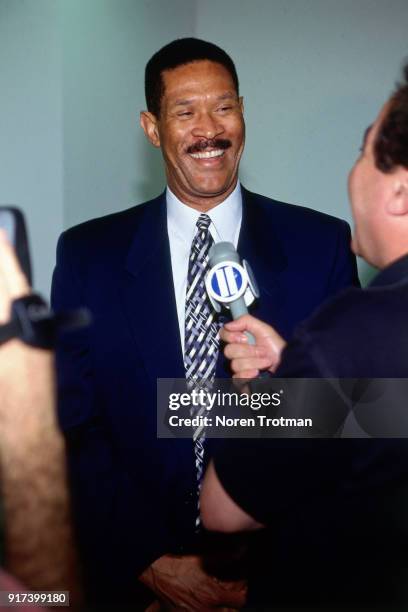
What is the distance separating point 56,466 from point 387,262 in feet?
1.72

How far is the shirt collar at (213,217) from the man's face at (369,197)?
22.9 inches

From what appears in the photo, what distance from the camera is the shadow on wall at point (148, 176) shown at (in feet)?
6.67

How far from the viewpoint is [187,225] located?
5.31ft

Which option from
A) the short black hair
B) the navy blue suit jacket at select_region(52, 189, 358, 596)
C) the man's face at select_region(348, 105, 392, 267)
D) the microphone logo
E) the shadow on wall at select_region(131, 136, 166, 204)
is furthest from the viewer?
the shadow on wall at select_region(131, 136, 166, 204)

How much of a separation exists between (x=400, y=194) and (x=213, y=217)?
0.70 meters

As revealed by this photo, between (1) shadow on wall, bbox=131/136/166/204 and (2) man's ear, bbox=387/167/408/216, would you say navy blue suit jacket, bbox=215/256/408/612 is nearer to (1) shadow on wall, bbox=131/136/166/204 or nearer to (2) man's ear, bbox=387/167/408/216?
(2) man's ear, bbox=387/167/408/216

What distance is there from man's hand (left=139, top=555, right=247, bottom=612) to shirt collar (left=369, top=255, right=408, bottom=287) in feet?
2.65

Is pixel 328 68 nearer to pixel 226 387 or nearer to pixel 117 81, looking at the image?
pixel 117 81

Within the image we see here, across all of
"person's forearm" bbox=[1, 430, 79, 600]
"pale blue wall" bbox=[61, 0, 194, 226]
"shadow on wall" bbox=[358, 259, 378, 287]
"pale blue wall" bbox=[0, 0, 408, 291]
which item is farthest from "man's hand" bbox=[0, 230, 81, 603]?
"shadow on wall" bbox=[358, 259, 378, 287]

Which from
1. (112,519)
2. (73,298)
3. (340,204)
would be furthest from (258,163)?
(112,519)

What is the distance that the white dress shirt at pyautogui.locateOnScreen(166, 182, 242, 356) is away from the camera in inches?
61.3

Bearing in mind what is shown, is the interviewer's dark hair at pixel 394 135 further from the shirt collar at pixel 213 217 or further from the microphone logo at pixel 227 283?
the shirt collar at pixel 213 217

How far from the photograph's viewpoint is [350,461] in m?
0.91
